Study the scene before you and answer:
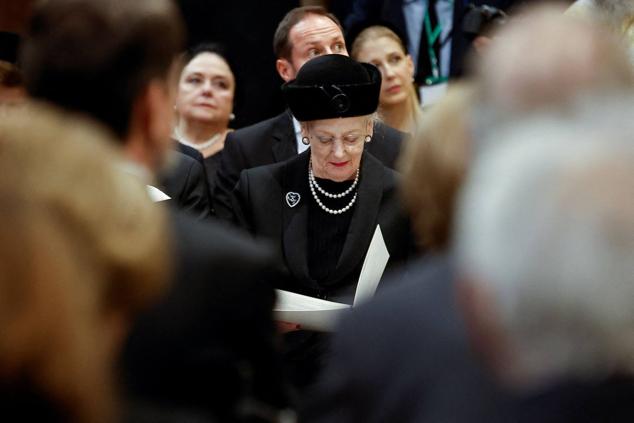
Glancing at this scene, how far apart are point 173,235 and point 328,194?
2204mm

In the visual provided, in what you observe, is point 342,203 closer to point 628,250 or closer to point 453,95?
point 453,95

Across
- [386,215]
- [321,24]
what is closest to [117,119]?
[386,215]

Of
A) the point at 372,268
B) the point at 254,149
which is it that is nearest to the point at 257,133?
the point at 254,149

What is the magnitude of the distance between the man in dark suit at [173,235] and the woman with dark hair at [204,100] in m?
3.70

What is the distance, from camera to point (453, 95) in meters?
2.00

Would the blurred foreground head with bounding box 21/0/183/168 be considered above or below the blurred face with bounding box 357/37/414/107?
above

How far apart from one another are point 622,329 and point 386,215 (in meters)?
2.71

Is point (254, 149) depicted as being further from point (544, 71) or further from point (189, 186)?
point (544, 71)

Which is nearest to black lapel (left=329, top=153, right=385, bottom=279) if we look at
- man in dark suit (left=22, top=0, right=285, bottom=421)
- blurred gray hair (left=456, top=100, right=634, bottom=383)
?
man in dark suit (left=22, top=0, right=285, bottom=421)

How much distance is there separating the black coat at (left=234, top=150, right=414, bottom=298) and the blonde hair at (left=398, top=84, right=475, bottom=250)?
193 centimetres

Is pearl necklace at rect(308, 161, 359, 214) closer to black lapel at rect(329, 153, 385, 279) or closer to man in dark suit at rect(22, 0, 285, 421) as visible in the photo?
black lapel at rect(329, 153, 385, 279)

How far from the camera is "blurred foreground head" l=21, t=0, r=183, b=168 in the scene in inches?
77.4

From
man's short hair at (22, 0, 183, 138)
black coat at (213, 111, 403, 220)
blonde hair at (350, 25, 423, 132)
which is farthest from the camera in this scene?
blonde hair at (350, 25, 423, 132)

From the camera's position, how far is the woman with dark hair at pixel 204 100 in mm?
5863
